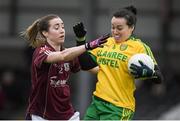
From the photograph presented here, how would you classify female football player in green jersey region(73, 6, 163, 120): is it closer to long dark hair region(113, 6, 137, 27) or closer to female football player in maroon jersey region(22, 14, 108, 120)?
long dark hair region(113, 6, 137, 27)

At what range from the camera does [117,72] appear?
7934 millimetres

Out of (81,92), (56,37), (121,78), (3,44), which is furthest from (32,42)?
(3,44)

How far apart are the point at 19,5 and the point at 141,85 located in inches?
150

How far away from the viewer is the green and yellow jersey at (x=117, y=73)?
7.95 meters

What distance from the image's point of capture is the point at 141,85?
1831cm

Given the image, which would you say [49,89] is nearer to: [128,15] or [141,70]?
[141,70]

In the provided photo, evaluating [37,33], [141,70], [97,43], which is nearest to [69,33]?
[37,33]

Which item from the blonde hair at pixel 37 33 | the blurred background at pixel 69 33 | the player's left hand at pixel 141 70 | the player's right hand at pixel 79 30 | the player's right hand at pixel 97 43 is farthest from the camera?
the blurred background at pixel 69 33

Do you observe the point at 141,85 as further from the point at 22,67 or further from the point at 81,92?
the point at 22,67

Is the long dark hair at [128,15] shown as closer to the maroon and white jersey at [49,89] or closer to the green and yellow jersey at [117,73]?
the green and yellow jersey at [117,73]

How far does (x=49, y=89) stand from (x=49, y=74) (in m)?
0.15

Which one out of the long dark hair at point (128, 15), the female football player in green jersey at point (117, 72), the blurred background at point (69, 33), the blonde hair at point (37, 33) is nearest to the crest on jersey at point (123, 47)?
the female football player in green jersey at point (117, 72)

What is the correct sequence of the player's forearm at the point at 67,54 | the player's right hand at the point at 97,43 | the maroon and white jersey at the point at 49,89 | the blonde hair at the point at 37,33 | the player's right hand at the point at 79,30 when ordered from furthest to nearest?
1. the blonde hair at the point at 37,33
2. the maroon and white jersey at the point at 49,89
3. the player's right hand at the point at 79,30
4. the player's forearm at the point at 67,54
5. the player's right hand at the point at 97,43

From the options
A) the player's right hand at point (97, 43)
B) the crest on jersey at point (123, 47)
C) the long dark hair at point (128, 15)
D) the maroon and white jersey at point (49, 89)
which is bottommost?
the maroon and white jersey at point (49, 89)
